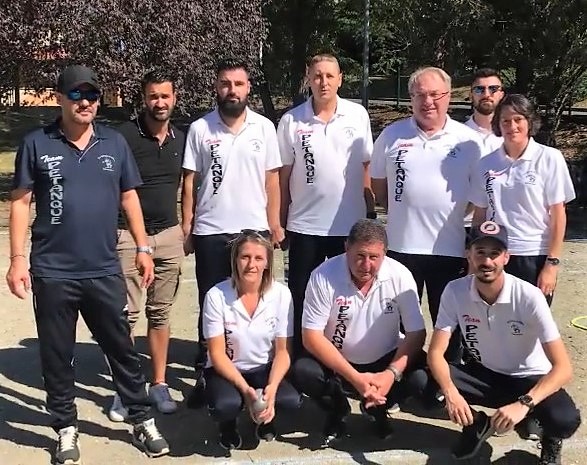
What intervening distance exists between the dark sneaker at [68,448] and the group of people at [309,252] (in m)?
0.01

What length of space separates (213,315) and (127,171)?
3.02 feet

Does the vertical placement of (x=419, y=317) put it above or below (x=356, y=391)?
above

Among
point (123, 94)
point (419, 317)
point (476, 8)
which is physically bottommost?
point (419, 317)

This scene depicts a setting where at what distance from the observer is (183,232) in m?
5.07

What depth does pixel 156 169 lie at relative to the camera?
4.79 m

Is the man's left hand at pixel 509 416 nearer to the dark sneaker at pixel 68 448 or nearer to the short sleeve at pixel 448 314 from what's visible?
the short sleeve at pixel 448 314

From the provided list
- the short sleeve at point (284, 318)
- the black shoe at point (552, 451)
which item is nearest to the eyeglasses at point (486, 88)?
the short sleeve at point (284, 318)

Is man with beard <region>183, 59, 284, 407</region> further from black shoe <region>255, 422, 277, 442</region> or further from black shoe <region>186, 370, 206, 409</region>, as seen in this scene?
Answer: black shoe <region>255, 422, 277, 442</region>

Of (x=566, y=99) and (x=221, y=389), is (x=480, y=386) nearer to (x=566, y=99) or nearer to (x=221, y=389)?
(x=221, y=389)

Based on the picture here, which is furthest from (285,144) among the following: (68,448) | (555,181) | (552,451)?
(552,451)

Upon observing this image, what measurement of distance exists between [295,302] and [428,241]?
3.52 feet

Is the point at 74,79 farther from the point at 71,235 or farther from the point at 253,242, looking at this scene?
the point at 253,242

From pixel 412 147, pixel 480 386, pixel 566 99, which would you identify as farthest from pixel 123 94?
pixel 566 99

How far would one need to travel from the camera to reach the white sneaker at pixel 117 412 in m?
4.79
